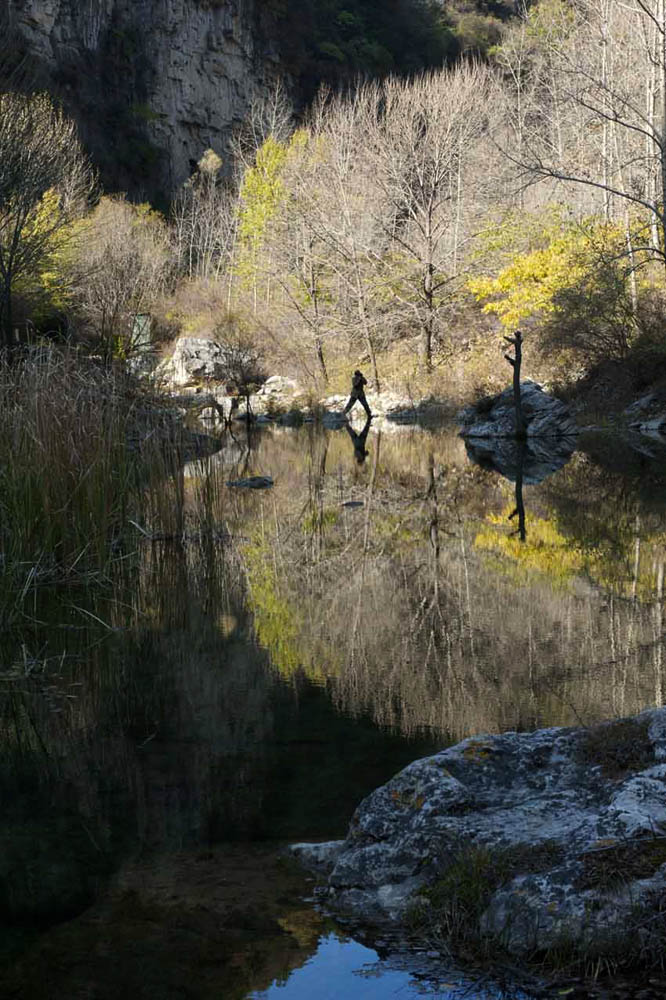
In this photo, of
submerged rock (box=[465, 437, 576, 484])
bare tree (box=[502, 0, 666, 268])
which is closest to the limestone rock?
bare tree (box=[502, 0, 666, 268])

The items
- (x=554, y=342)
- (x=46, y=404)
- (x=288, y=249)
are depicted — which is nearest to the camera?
(x=46, y=404)

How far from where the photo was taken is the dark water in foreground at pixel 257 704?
285cm

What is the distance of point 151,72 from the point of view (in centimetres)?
5941

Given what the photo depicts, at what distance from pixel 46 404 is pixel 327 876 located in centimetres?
519

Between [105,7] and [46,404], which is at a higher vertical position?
[105,7]

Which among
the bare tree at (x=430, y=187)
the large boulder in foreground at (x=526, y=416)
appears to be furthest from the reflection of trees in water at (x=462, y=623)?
the bare tree at (x=430, y=187)

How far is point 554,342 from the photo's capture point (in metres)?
24.2

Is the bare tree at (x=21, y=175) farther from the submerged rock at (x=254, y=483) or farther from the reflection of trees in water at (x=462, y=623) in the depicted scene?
the reflection of trees in water at (x=462, y=623)

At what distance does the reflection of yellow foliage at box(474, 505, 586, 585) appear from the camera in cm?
801

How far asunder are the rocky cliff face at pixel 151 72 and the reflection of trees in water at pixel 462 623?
156 feet

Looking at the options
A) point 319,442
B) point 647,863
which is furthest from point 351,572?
point 319,442

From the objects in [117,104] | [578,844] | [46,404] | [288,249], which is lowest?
[578,844]

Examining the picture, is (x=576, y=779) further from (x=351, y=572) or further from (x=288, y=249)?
(x=288, y=249)

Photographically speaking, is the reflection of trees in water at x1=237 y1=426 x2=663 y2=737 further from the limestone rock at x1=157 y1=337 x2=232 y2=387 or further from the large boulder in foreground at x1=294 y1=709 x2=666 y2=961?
the limestone rock at x1=157 y1=337 x2=232 y2=387
